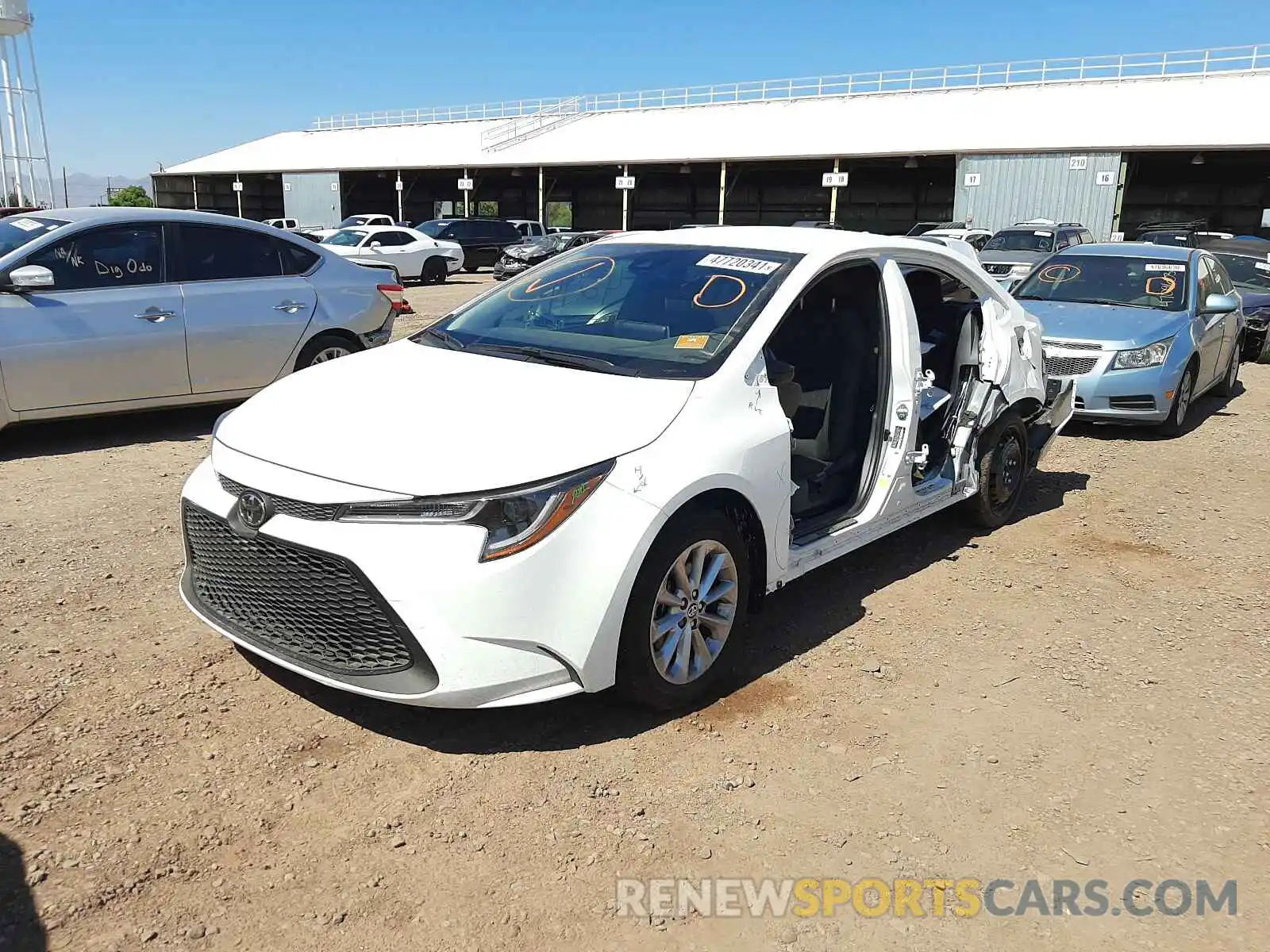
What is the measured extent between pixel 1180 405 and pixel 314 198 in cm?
4655

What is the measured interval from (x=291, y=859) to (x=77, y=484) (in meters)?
4.38

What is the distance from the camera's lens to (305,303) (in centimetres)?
796

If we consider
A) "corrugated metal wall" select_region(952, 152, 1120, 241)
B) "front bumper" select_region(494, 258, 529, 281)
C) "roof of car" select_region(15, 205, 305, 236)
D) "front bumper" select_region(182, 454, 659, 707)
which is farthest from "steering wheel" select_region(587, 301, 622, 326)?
"corrugated metal wall" select_region(952, 152, 1120, 241)

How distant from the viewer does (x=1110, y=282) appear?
9695 millimetres

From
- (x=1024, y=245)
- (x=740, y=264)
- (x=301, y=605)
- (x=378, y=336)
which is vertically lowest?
(x=301, y=605)

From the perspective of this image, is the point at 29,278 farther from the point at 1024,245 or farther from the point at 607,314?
the point at 1024,245

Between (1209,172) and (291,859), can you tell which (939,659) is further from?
(1209,172)

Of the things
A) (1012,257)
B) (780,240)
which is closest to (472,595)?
(780,240)

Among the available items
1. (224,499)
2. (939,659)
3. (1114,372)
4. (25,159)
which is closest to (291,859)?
(224,499)

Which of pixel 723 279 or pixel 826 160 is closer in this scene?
pixel 723 279

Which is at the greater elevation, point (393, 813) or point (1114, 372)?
point (1114, 372)

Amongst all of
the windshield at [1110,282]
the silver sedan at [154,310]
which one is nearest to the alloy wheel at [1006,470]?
the windshield at [1110,282]

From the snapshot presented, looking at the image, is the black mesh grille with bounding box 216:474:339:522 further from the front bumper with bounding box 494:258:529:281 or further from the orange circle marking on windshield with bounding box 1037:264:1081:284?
the front bumper with bounding box 494:258:529:281

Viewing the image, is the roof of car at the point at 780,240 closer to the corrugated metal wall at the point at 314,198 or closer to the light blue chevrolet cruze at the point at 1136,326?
the light blue chevrolet cruze at the point at 1136,326
